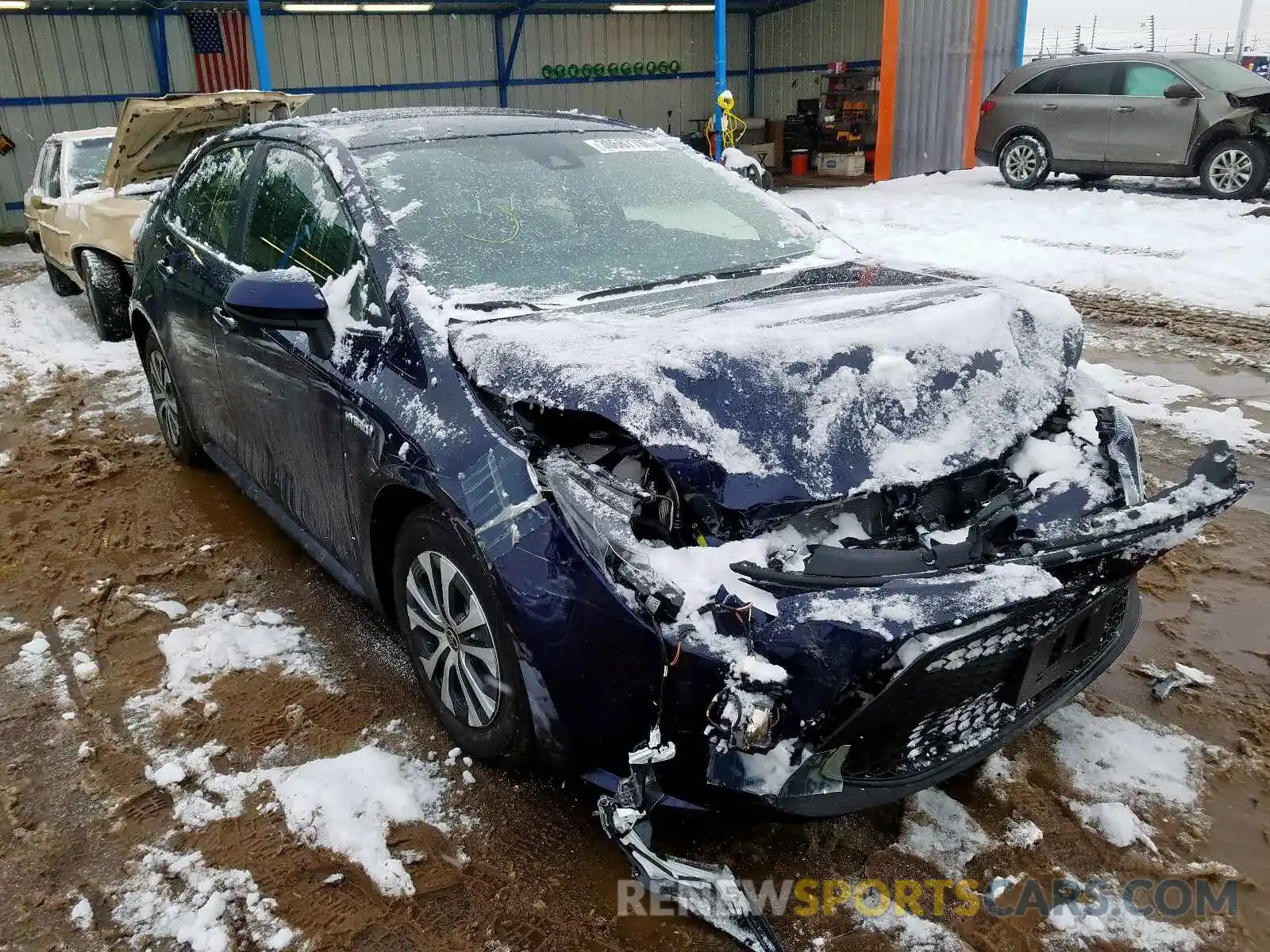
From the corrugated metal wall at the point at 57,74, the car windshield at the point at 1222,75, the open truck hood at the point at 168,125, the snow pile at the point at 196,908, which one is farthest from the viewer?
the corrugated metal wall at the point at 57,74

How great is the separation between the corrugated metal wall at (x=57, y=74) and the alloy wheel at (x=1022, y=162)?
13779 mm

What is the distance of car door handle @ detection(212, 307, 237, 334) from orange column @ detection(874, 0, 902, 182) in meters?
14.3

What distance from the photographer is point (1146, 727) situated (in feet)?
8.97

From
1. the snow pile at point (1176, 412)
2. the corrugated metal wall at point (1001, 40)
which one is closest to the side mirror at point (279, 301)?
the snow pile at point (1176, 412)

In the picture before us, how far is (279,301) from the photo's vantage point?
270cm

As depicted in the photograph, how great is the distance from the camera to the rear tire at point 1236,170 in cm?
1070

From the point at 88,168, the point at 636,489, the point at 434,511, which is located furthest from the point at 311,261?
the point at 88,168

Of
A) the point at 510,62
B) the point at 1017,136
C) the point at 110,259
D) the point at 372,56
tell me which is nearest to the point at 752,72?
the point at 510,62

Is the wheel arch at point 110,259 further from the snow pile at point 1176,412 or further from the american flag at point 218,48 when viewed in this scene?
the american flag at point 218,48

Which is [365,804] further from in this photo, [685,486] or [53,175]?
[53,175]

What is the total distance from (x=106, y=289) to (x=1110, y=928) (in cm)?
798

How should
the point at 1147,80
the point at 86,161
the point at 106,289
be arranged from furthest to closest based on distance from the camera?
the point at 1147,80
the point at 86,161
the point at 106,289

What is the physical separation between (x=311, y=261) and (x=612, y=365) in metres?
1.37

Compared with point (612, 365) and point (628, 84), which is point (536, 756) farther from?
point (628, 84)
